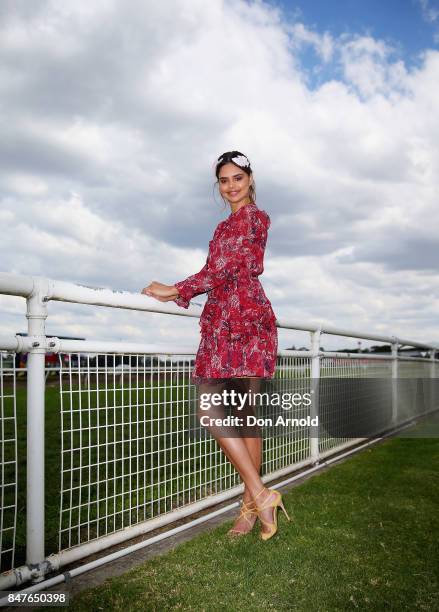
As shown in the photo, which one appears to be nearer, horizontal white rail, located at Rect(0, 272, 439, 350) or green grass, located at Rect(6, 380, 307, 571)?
horizontal white rail, located at Rect(0, 272, 439, 350)

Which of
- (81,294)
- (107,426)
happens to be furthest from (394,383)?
(81,294)

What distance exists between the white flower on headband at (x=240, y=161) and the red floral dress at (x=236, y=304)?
246 millimetres

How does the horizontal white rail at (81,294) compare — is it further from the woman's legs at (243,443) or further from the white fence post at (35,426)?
the woman's legs at (243,443)

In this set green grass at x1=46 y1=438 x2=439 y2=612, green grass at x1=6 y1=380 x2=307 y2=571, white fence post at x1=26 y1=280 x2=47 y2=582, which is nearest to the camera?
→ green grass at x1=46 y1=438 x2=439 y2=612

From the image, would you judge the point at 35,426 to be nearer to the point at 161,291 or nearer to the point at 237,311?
the point at 161,291

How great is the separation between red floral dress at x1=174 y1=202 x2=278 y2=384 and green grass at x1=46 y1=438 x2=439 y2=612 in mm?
843

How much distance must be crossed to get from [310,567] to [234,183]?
1.87 m

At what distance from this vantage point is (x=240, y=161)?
2986 mm

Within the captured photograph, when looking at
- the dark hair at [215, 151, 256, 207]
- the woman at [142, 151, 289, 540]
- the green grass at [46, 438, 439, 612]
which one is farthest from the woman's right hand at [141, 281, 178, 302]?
the green grass at [46, 438, 439, 612]

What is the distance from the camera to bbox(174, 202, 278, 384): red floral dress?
279 cm

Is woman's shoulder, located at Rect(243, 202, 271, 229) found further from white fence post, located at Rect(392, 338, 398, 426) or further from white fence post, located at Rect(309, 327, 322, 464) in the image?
white fence post, located at Rect(392, 338, 398, 426)

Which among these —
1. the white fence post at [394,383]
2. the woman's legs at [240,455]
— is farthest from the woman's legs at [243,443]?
the white fence post at [394,383]

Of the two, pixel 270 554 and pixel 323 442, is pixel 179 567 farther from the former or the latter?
pixel 323 442

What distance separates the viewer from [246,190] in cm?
302
